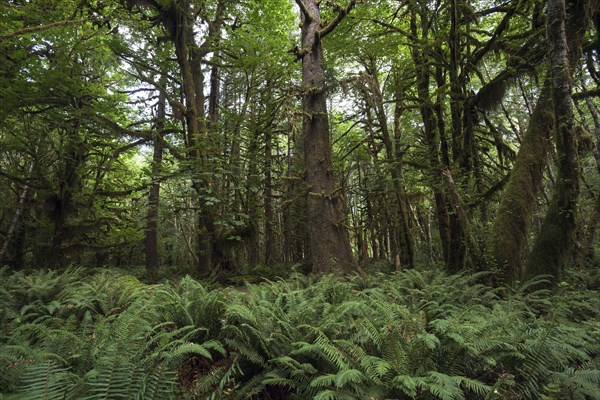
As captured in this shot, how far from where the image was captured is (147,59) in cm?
1059

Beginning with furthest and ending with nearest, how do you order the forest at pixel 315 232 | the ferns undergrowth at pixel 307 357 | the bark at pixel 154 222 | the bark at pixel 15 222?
the bark at pixel 154 222 → the bark at pixel 15 222 → the forest at pixel 315 232 → the ferns undergrowth at pixel 307 357

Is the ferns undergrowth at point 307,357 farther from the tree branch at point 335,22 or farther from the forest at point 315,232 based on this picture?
the tree branch at point 335,22

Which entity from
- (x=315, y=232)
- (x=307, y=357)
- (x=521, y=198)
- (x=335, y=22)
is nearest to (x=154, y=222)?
(x=315, y=232)

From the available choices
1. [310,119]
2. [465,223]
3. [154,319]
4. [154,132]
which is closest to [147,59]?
[154,132]

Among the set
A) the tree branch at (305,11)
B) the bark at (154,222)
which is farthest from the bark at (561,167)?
the bark at (154,222)

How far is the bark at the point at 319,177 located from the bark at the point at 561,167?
11.4 ft

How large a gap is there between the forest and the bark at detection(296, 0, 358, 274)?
46 millimetres

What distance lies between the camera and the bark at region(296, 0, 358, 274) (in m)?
6.69

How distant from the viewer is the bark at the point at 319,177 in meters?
6.69

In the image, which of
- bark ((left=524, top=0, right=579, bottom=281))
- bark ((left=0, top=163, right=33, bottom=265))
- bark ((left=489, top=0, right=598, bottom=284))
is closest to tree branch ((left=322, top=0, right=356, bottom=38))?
bark ((left=524, top=0, right=579, bottom=281))

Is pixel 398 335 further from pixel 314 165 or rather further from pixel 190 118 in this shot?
pixel 190 118

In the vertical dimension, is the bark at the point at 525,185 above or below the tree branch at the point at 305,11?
below

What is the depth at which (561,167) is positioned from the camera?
5.22 m

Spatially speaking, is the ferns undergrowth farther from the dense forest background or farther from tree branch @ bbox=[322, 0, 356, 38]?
tree branch @ bbox=[322, 0, 356, 38]
